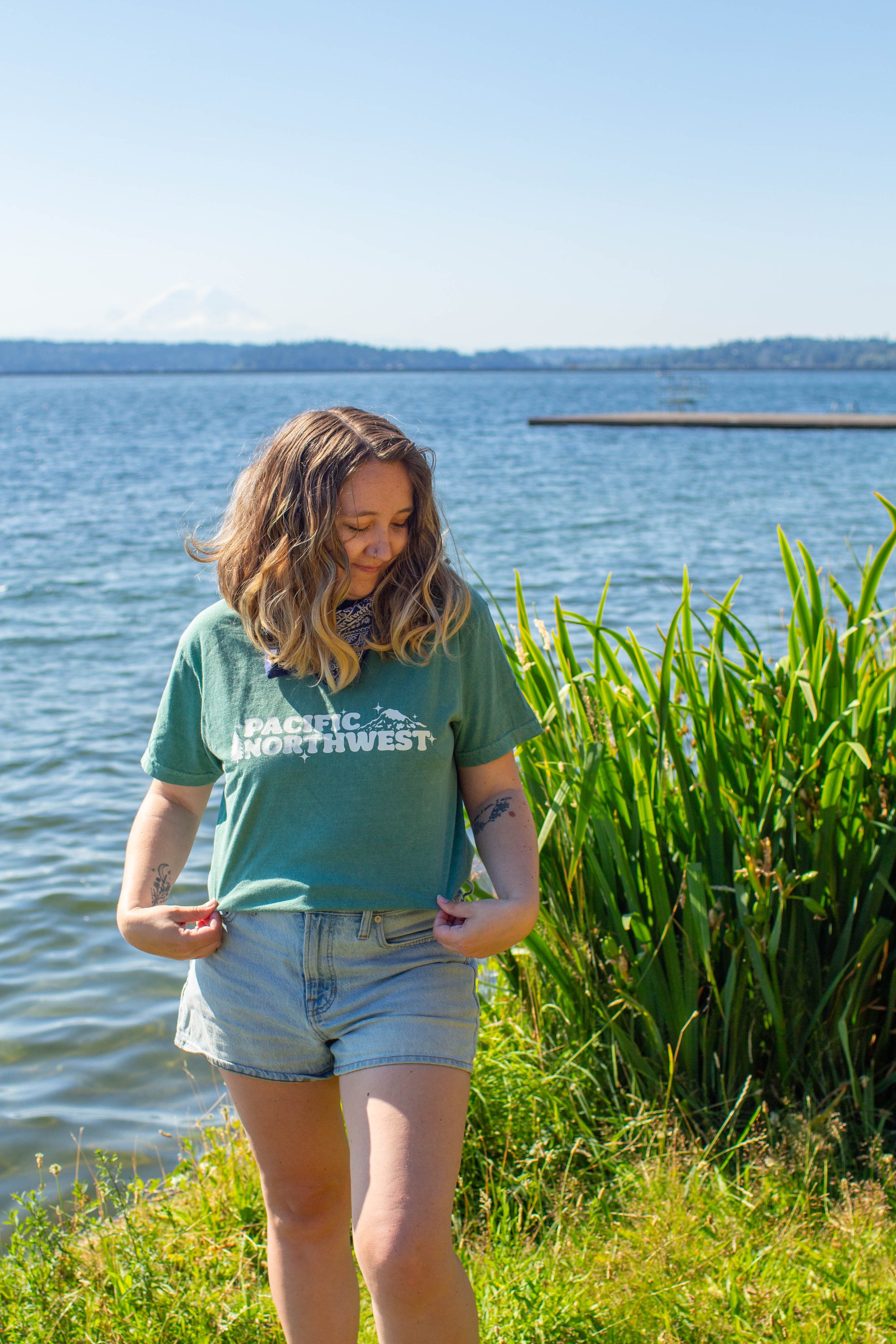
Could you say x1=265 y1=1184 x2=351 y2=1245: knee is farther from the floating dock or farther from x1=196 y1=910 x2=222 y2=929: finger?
the floating dock

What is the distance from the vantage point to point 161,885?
6.37 feet

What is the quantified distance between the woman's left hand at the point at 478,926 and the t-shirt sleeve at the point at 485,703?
26 centimetres

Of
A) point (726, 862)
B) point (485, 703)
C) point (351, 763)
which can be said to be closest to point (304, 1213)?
point (351, 763)

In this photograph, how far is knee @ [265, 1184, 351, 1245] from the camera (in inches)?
73.8

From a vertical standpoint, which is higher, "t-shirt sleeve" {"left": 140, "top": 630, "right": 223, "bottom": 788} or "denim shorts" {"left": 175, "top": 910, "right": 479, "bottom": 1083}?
"t-shirt sleeve" {"left": 140, "top": 630, "right": 223, "bottom": 788}

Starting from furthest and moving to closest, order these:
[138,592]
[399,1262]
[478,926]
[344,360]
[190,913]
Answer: [344,360]
[138,592]
[190,913]
[478,926]
[399,1262]

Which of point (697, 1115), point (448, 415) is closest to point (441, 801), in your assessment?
point (697, 1115)

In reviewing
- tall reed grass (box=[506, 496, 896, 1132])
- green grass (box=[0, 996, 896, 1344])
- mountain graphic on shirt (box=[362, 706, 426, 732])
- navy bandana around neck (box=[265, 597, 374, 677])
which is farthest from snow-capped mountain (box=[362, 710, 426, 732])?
green grass (box=[0, 996, 896, 1344])

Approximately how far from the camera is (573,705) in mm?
2838

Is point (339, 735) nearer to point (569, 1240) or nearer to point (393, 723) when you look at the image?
point (393, 723)

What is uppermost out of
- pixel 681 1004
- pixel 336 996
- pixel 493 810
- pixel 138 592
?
pixel 493 810

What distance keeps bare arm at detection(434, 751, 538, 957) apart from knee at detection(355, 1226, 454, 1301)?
1.39 ft

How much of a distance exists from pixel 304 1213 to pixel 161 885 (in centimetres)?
61

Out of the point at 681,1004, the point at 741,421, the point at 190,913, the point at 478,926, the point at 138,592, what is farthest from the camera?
the point at 741,421
